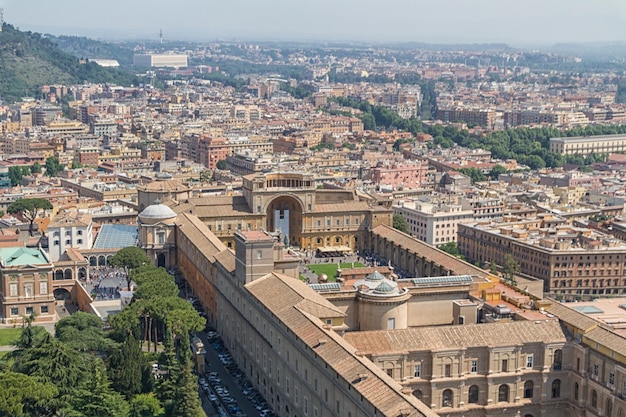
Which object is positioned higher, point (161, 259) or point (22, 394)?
point (22, 394)

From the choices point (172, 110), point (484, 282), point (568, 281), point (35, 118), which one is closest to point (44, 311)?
point (484, 282)

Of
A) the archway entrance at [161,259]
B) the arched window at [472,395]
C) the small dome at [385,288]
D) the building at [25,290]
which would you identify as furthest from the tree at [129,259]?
the arched window at [472,395]

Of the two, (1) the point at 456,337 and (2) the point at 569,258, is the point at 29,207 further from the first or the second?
(1) the point at 456,337

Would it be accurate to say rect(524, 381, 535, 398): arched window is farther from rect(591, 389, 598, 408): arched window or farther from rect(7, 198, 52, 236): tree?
rect(7, 198, 52, 236): tree

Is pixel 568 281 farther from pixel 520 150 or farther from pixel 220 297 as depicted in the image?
pixel 520 150

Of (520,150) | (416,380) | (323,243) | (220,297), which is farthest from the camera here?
(520,150)

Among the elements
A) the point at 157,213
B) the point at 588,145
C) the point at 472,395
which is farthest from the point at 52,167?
the point at 472,395

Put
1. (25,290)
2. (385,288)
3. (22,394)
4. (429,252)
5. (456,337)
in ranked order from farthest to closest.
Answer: (429,252) → (25,290) → (385,288) → (456,337) → (22,394)
